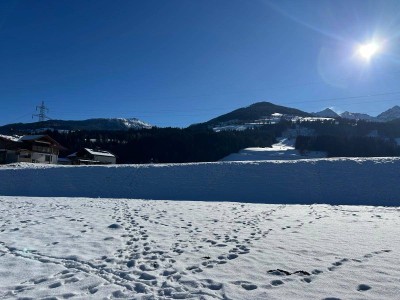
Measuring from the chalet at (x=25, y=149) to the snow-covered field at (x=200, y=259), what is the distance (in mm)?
62115

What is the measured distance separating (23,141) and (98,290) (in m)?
71.5

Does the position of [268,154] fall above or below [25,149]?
above

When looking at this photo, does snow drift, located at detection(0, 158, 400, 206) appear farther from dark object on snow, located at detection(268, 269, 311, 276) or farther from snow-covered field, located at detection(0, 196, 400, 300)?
dark object on snow, located at detection(268, 269, 311, 276)

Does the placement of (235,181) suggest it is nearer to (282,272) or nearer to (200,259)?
(200,259)

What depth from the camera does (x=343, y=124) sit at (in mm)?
188625

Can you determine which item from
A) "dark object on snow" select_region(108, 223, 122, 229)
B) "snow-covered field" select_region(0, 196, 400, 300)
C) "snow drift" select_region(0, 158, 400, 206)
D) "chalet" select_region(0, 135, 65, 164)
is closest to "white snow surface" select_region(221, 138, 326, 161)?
"chalet" select_region(0, 135, 65, 164)

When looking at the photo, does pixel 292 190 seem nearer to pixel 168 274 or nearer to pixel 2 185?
pixel 168 274

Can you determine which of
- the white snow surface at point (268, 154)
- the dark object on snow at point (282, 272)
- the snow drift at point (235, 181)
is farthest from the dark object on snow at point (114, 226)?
the white snow surface at point (268, 154)

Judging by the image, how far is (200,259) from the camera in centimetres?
721

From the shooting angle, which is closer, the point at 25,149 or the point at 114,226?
the point at 114,226

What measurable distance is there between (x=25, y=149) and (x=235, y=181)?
188 feet

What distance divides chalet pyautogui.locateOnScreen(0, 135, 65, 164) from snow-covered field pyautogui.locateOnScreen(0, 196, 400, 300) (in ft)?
204

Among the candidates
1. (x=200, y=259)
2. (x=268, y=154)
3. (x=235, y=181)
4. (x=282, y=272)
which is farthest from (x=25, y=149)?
(x=268, y=154)

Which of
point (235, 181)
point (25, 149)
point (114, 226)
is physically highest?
point (25, 149)
